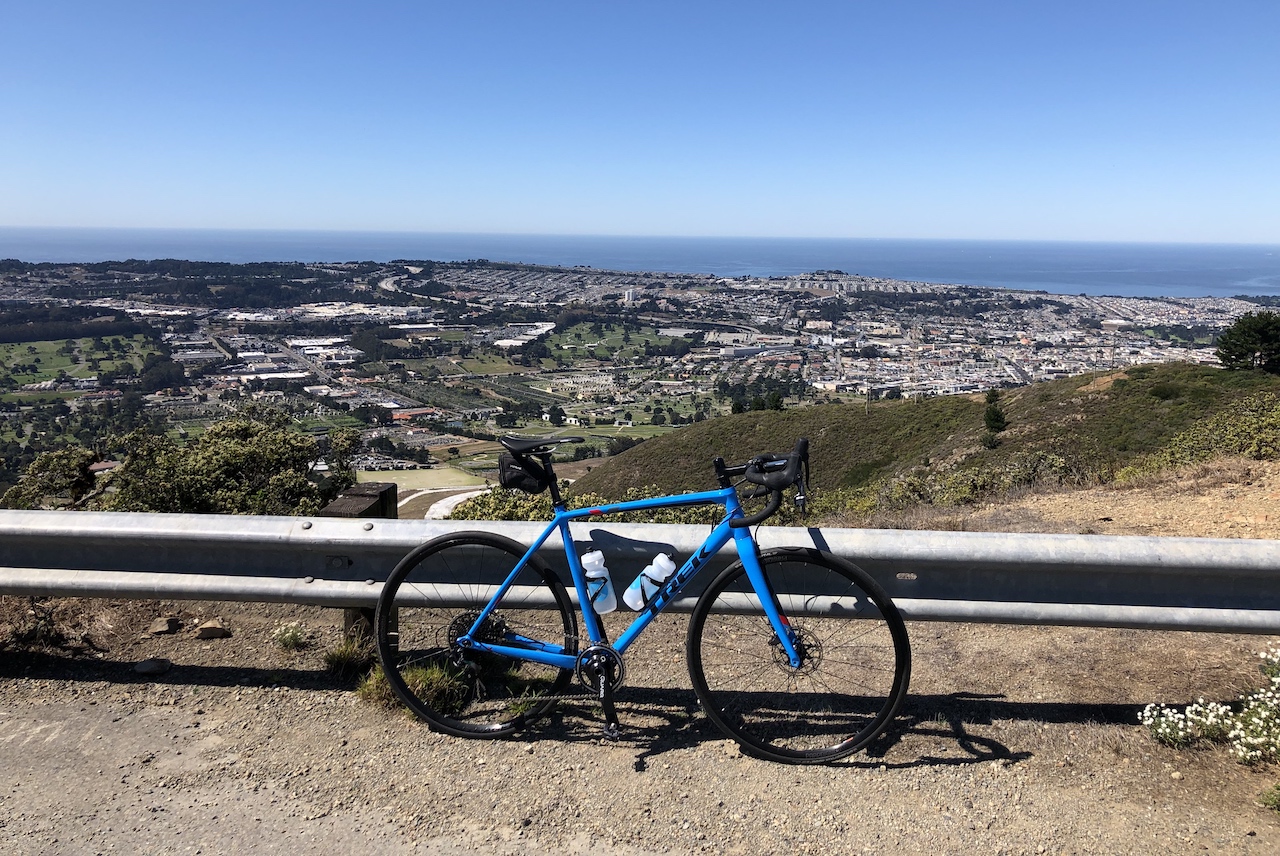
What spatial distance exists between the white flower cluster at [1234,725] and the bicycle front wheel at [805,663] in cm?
104

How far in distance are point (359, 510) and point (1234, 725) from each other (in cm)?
375

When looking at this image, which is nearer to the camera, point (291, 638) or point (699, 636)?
point (699, 636)

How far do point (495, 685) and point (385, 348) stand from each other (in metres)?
85.1

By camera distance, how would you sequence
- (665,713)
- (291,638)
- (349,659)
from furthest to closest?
1. (291,638)
2. (349,659)
3. (665,713)

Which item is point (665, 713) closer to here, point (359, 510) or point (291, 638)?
point (359, 510)

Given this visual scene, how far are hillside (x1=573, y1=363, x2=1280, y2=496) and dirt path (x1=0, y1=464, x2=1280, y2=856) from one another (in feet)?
55.8

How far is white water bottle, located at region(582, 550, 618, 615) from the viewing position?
3.14m

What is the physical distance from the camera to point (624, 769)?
9.66ft

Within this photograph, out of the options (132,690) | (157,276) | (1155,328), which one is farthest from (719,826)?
(157,276)

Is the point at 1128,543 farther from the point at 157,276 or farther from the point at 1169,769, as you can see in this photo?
the point at 157,276

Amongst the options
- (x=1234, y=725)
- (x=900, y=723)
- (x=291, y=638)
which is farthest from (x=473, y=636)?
(x=1234, y=725)

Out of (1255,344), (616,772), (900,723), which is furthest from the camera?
(1255,344)

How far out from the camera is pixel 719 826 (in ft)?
8.56

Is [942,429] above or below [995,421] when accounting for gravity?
below
